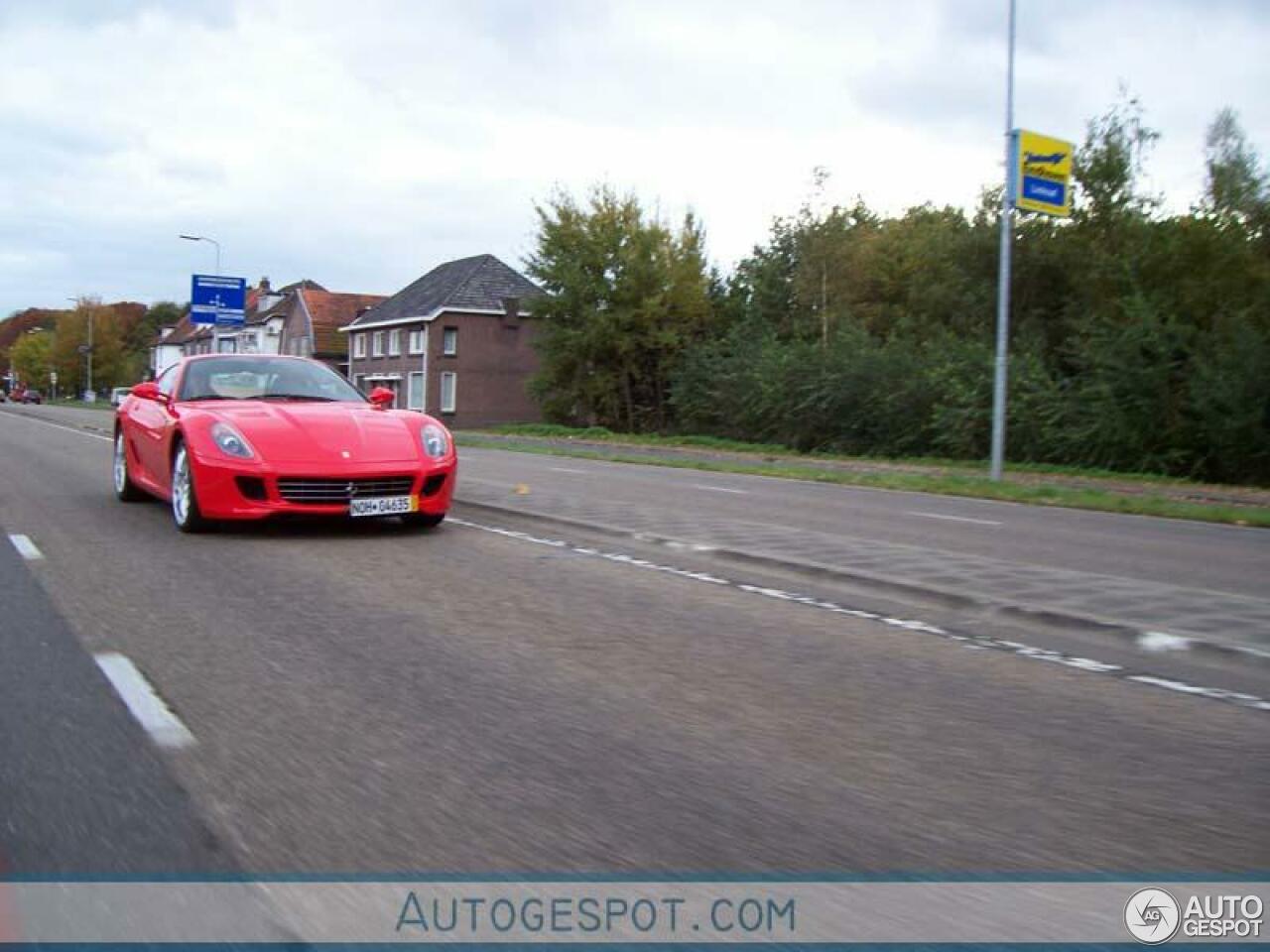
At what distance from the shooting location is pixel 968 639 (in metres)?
5.98

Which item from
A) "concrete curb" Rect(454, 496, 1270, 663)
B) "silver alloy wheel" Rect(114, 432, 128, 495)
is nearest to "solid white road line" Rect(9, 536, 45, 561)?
"silver alloy wheel" Rect(114, 432, 128, 495)

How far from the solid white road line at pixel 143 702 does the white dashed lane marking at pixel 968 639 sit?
140 inches

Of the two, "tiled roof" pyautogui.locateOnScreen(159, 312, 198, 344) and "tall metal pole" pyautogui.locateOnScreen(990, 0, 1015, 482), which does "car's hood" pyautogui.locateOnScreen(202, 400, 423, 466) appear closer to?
"tall metal pole" pyautogui.locateOnScreen(990, 0, 1015, 482)

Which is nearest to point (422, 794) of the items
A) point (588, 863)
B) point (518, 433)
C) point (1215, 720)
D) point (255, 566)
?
point (588, 863)

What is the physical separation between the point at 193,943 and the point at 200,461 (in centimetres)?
670

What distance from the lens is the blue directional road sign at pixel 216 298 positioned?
44.5 m

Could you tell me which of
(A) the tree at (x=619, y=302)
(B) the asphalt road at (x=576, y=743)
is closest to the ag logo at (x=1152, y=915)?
(B) the asphalt road at (x=576, y=743)

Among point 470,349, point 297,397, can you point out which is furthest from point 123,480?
point 470,349

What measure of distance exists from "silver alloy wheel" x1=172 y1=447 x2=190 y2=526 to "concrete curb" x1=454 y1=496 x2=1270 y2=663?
10.6 ft

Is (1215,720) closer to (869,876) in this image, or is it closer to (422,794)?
(869,876)

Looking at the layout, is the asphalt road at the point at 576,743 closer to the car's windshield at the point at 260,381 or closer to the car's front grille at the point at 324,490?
the car's front grille at the point at 324,490

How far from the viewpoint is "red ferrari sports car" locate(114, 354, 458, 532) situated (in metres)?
8.74

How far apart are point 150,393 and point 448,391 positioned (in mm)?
48325

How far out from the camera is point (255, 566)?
25.6 ft
